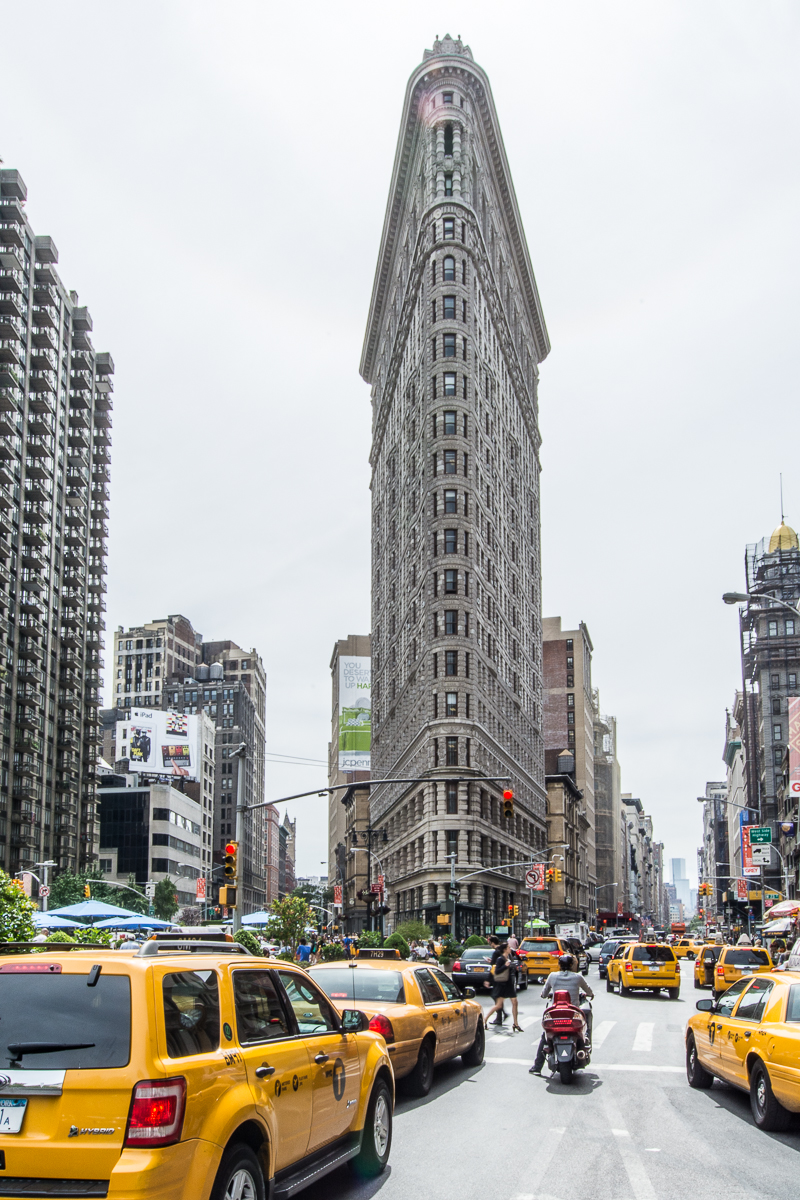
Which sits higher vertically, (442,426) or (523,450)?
(523,450)

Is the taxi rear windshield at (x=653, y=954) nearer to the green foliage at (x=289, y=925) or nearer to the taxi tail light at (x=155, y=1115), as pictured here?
the green foliage at (x=289, y=925)

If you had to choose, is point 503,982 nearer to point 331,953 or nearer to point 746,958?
point 746,958

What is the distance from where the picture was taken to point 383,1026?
1266 cm

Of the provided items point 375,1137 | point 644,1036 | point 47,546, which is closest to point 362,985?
point 375,1137

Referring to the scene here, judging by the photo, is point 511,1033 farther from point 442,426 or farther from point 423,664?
point 442,426

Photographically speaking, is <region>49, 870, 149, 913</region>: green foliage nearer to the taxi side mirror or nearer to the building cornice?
the building cornice

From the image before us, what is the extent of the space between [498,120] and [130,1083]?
336 ft

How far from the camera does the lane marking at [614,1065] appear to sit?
16922 mm

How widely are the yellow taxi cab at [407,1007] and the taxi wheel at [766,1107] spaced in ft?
13.2

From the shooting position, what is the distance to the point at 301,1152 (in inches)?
295

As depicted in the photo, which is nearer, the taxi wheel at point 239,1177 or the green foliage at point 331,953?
the taxi wheel at point 239,1177

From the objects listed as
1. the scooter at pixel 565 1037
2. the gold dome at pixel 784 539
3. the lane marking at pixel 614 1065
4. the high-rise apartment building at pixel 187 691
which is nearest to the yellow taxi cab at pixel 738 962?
Answer: the lane marking at pixel 614 1065

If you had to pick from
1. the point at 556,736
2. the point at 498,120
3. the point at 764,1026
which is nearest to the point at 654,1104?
the point at 764,1026

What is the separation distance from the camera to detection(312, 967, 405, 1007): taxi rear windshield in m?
14.0
